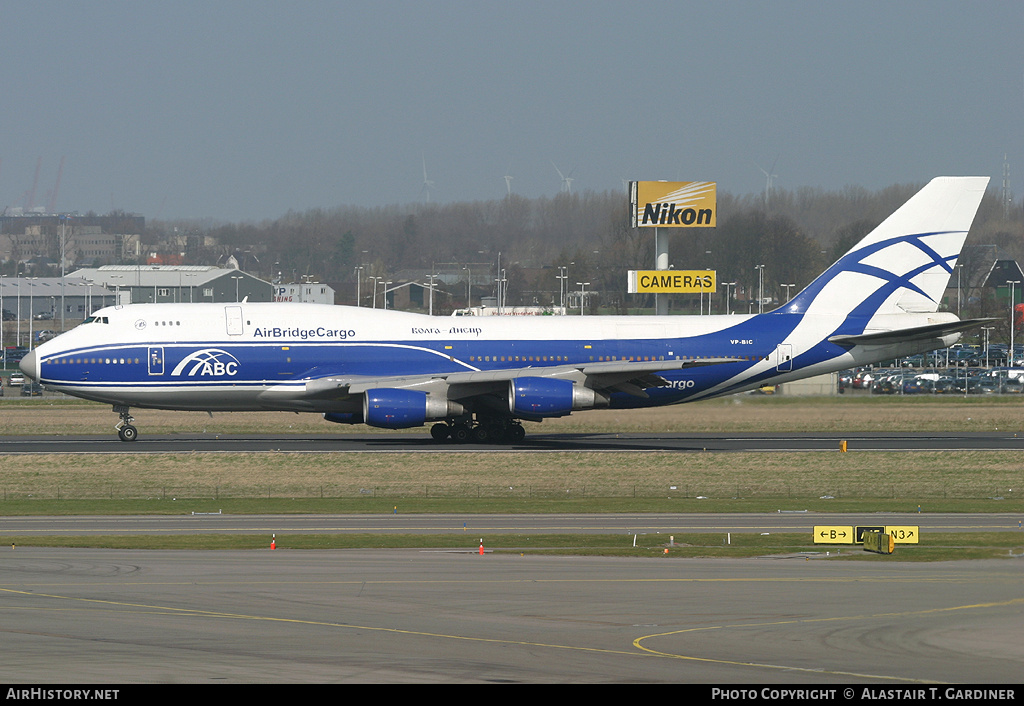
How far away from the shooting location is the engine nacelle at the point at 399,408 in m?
44.5

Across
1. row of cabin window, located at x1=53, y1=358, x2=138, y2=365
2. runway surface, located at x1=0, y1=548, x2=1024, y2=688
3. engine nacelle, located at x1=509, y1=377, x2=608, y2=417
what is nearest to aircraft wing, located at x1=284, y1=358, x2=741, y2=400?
engine nacelle, located at x1=509, y1=377, x2=608, y2=417

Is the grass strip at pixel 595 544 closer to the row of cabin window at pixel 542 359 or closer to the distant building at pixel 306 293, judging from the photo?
the row of cabin window at pixel 542 359

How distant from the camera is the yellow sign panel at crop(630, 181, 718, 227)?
266 feet

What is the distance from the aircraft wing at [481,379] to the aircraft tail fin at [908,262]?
7647mm

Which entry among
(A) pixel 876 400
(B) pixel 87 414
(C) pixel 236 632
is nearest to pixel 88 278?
(B) pixel 87 414

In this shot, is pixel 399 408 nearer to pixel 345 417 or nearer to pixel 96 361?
pixel 345 417

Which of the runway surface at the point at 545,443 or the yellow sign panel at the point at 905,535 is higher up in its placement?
the runway surface at the point at 545,443

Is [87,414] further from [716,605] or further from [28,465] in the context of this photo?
[716,605]

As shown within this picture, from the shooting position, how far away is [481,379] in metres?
45.5

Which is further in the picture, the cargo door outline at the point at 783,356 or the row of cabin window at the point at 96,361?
the cargo door outline at the point at 783,356

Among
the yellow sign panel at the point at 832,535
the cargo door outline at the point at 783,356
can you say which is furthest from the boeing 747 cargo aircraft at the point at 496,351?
the yellow sign panel at the point at 832,535

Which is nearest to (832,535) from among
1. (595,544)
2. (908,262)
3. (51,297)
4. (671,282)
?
(595,544)
